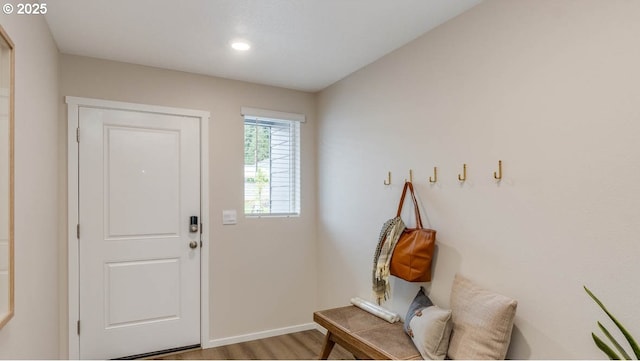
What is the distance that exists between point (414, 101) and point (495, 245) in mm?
1082

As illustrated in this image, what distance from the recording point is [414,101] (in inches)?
99.3

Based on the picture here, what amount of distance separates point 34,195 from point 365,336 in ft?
6.34

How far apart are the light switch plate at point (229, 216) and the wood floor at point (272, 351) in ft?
3.51

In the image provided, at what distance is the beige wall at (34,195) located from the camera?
1530 millimetres

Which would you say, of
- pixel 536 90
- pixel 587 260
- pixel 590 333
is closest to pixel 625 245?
pixel 587 260

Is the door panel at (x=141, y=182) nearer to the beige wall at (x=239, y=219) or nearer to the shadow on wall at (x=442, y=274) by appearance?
the beige wall at (x=239, y=219)

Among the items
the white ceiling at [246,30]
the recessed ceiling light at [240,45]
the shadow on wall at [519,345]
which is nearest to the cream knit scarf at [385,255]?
the shadow on wall at [519,345]

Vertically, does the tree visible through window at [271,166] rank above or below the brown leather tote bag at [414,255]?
above

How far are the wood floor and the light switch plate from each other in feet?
3.51

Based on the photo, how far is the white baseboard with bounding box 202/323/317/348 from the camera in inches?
126

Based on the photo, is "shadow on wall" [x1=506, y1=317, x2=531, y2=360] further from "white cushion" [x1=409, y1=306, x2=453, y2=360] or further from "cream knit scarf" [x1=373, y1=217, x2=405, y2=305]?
"cream knit scarf" [x1=373, y1=217, x2=405, y2=305]

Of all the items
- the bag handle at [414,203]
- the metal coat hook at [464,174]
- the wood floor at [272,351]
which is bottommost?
the wood floor at [272,351]

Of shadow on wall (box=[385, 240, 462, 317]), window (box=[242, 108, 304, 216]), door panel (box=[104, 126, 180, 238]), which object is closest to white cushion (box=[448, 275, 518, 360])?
shadow on wall (box=[385, 240, 462, 317])

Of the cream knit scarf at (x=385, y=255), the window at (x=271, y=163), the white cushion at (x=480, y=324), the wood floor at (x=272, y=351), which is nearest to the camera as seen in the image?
the white cushion at (x=480, y=324)
